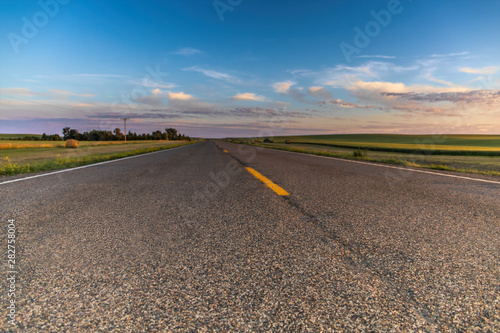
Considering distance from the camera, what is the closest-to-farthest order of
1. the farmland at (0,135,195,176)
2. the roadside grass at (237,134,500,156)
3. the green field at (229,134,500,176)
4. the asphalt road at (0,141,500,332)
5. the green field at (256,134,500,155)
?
the asphalt road at (0,141,500,332) → the farmland at (0,135,195,176) → the green field at (229,134,500,176) → the roadside grass at (237,134,500,156) → the green field at (256,134,500,155)

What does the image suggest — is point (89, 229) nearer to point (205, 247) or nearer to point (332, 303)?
point (205, 247)

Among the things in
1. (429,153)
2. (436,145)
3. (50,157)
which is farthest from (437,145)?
(50,157)

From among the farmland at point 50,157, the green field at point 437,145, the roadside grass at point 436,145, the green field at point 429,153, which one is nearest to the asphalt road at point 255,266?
the farmland at point 50,157

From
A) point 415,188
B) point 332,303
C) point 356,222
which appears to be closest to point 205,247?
point 332,303

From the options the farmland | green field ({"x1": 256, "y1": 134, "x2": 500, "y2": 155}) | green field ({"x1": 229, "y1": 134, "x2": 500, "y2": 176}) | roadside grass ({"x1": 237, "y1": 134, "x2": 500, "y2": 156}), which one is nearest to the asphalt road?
the farmland

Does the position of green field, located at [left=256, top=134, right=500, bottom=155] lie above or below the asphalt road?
above

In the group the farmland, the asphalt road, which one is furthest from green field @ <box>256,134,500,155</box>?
the asphalt road

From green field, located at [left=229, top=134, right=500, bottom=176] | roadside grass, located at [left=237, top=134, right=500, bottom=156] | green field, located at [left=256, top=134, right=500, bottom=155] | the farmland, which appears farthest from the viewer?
green field, located at [left=256, top=134, right=500, bottom=155]

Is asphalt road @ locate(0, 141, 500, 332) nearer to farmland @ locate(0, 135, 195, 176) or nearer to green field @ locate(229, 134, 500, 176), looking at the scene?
farmland @ locate(0, 135, 195, 176)

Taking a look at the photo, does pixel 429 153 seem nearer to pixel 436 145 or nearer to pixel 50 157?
pixel 436 145

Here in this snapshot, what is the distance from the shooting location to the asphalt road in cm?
126

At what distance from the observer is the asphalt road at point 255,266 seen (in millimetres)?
1265

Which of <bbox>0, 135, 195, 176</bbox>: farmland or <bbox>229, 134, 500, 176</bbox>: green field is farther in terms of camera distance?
<bbox>229, 134, 500, 176</bbox>: green field

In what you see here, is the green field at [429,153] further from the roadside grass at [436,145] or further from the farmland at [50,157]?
the farmland at [50,157]
